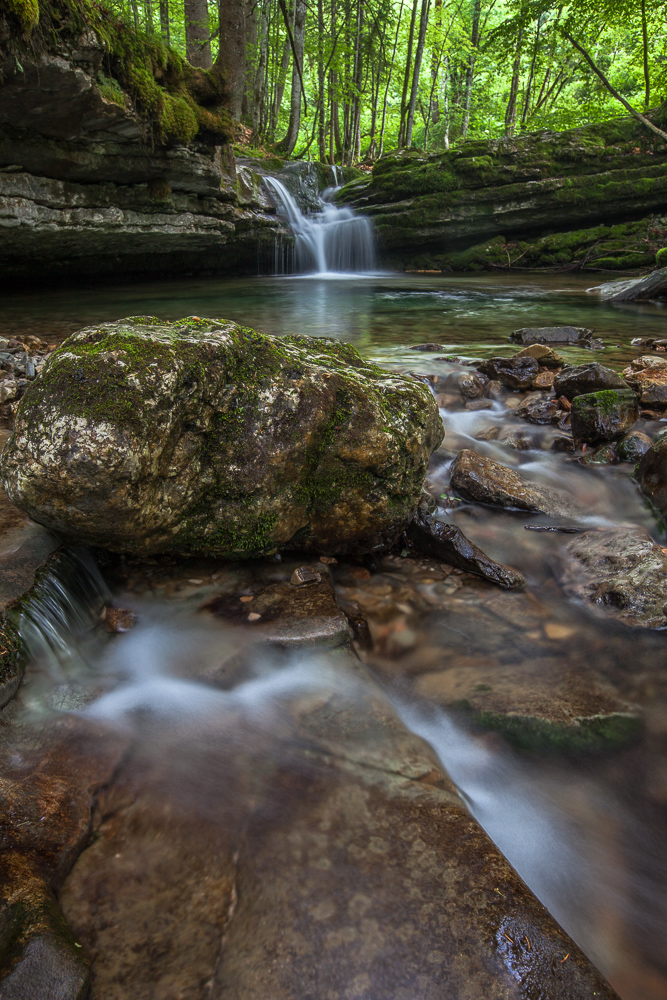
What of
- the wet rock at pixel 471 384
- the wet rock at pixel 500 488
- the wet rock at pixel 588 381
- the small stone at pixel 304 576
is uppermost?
the wet rock at pixel 588 381

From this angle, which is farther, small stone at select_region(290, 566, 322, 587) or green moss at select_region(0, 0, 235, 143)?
green moss at select_region(0, 0, 235, 143)

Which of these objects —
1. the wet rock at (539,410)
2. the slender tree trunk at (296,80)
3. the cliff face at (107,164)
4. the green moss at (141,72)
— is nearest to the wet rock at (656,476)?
the wet rock at (539,410)

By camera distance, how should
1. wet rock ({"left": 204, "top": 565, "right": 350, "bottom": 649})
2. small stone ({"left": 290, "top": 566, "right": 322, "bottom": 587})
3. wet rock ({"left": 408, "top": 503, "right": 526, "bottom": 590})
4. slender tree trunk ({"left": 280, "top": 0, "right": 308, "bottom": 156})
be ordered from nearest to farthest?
wet rock ({"left": 204, "top": 565, "right": 350, "bottom": 649}), small stone ({"left": 290, "top": 566, "right": 322, "bottom": 587}), wet rock ({"left": 408, "top": 503, "right": 526, "bottom": 590}), slender tree trunk ({"left": 280, "top": 0, "right": 308, "bottom": 156})

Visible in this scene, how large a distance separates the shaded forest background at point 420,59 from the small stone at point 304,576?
9.40 meters

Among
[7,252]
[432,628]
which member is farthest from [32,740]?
[7,252]

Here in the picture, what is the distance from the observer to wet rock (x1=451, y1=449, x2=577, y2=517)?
4121 millimetres

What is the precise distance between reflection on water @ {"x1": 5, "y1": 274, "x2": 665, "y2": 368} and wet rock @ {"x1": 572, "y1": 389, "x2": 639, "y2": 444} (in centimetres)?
263

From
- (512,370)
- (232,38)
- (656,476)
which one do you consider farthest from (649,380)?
(232,38)

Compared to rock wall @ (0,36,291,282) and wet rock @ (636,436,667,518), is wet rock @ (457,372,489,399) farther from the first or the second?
rock wall @ (0,36,291,282)

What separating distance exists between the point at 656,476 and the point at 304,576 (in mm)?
2883

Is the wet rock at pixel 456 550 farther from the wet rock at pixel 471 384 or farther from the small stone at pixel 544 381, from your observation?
the small stone at pixel 544 381

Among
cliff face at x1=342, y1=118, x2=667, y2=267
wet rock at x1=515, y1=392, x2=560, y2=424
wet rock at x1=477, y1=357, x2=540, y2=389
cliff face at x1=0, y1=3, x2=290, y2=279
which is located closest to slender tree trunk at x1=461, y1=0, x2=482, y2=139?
cliff face at x1=342, y1=118, x2=667, y2=267

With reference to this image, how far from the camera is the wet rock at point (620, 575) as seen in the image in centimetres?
307

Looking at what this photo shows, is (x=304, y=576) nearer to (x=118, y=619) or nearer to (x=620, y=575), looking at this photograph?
(x=118, y=619)
